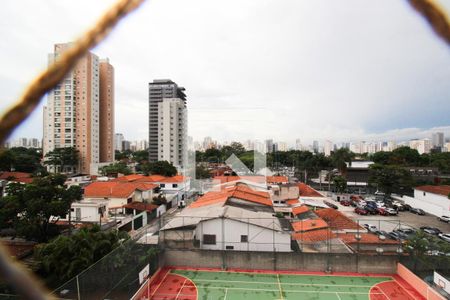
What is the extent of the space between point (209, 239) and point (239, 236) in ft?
4.08

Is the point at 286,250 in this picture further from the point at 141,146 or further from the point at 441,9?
the point at 141,146

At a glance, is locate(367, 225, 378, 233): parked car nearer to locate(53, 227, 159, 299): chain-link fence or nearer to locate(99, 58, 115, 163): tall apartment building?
locate(53, 227, 159, 299): chain-link fence

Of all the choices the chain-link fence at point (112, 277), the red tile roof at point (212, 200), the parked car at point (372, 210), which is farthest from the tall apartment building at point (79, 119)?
the parked car at point (372, 210)

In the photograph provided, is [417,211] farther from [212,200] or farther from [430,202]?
[212,200]

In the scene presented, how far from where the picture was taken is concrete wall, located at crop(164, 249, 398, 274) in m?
9.98

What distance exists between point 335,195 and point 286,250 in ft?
53.0

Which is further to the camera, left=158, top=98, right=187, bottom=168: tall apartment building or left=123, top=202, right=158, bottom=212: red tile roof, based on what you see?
left=158, top=98, right=187, bottom=168: tall apartment building

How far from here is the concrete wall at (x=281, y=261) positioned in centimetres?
998

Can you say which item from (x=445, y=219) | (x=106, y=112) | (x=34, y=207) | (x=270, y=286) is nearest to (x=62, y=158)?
(x=106, y=112)

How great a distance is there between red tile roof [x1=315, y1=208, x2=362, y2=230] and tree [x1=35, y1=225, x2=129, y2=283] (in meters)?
9.80

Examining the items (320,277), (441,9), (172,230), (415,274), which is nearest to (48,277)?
(172,230)

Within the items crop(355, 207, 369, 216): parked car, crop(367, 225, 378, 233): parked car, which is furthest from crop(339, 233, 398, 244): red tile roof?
crop(355, 207, 369, 216): parked car

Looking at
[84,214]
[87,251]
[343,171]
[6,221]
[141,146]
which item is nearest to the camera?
[87,251]

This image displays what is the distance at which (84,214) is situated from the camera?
52.5 feet
